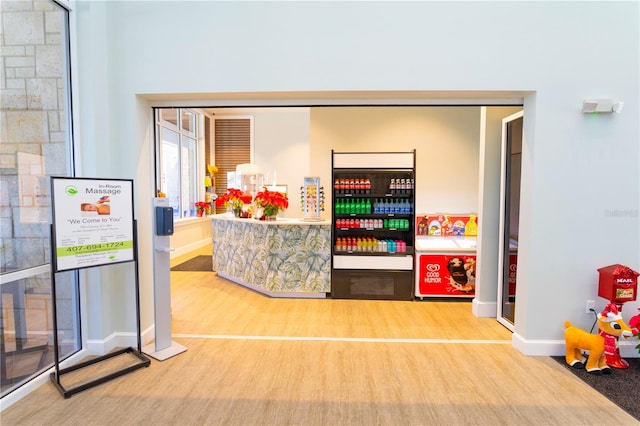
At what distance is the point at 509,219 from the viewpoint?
3.75m

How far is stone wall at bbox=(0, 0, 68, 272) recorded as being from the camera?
247 cm

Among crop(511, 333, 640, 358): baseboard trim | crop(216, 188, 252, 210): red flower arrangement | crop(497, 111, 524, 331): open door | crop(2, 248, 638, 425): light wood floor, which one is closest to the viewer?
crop(2, 248, 638, 425): light wood floor

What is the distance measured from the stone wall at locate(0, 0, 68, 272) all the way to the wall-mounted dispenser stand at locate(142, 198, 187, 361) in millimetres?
853

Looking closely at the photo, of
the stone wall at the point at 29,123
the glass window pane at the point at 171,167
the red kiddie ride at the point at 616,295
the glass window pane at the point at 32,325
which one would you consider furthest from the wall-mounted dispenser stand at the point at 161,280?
the glass window pane at the point at 171,167

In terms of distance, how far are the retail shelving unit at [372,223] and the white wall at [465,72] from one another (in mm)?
1685

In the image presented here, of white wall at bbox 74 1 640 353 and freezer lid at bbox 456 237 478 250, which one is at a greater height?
white wall at bbox 74 1 640 353

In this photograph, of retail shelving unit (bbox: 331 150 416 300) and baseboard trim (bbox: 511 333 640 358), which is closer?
baseboard trim (bbox: 511 333 640 358)

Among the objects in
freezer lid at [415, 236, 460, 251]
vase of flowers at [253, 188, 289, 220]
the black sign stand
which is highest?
vase of flowers at [253, 188, 289, 220]

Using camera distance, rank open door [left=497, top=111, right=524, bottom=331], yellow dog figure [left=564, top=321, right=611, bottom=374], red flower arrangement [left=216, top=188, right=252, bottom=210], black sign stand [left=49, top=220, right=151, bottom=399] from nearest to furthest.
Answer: black sign stand [left=49, top=220, right=151, bottom=399] < yellow dog figure [left=564, top=321, right=611, bottom=374] < open door [left=497, top=111, right=524, bottom=331] < red flower arrangement [left=216, top=188, right=252, bottom=210]

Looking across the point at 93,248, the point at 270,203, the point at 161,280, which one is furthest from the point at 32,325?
the point at 270,203

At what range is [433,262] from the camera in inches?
181

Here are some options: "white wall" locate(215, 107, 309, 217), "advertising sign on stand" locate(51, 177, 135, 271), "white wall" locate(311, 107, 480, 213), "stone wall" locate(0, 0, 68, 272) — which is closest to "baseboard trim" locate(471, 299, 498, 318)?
"white wall" locate(311, 107, 480, 213)

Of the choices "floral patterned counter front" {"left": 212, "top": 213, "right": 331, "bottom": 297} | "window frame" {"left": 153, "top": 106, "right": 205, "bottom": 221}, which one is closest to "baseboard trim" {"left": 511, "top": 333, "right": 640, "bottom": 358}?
"floral patterned counter front" {"left": 212, "top": 213, "right": 331, "bottom": 297}

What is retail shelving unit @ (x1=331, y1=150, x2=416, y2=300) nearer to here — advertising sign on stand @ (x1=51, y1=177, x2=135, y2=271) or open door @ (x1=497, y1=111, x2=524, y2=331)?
open door @ (x1=497, y1=111, x2=524, y2=331)
